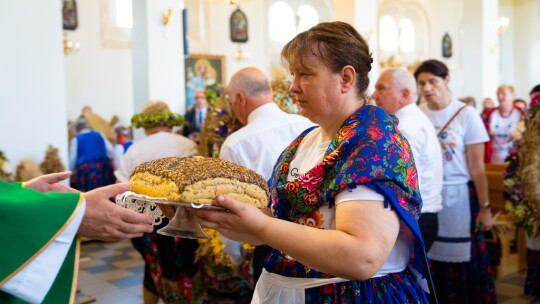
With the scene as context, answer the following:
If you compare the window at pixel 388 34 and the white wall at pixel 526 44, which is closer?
the window at pixel 388 34

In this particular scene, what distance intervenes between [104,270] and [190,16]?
11.2 meters

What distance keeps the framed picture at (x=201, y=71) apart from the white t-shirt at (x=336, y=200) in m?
14.5

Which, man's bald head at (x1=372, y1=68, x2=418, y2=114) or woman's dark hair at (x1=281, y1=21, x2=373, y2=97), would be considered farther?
man's bald head at (x1=372, y1=68, x2=418, y2=114)

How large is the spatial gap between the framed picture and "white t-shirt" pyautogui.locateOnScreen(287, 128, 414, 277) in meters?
14.5

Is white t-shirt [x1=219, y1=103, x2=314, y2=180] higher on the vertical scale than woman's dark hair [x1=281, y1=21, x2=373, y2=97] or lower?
lower

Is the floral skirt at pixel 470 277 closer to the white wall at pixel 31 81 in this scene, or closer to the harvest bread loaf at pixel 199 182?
the harvest bread loaf at pixel 199 182

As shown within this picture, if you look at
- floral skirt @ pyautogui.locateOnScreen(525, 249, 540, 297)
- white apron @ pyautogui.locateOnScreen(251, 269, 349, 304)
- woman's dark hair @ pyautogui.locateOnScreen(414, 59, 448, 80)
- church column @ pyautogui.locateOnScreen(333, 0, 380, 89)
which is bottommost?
floral skirt @ pyautogui.locateOnScreen(525, 249, 540, 297)

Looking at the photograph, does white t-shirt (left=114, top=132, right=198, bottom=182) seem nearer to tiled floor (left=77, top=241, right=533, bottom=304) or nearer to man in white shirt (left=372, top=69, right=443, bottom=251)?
tiled floor (left=77, top=241, right=533, bottom=304)

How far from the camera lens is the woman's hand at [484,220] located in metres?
4.39

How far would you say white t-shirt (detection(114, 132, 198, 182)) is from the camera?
4352mm

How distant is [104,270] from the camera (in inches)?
263

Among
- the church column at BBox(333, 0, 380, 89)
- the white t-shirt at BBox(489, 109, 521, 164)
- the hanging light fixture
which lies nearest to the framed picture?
the hanging light fixture

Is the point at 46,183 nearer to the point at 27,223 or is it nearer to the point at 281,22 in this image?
the point at 27,223

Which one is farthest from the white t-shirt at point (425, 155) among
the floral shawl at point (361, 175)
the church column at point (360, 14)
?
the church column at point (360, 14)
